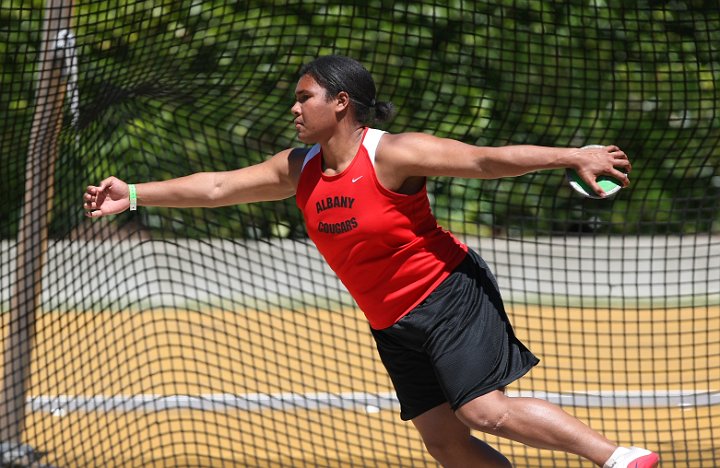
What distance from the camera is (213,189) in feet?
12.4

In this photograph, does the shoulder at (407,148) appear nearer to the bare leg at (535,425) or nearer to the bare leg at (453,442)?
the bare leg at (535,425)

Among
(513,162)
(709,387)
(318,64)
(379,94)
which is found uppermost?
(379,94)

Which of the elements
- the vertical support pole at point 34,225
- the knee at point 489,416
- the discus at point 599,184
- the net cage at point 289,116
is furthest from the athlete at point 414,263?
the net cage at point 289,116

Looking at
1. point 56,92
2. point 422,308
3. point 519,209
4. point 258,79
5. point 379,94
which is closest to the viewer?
point 422,308

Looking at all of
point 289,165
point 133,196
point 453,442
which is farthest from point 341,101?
point 453,442

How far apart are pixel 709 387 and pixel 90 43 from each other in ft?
12.9

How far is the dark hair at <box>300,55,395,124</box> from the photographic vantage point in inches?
137

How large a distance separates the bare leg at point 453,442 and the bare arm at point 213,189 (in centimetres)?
92

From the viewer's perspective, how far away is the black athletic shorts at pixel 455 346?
3.40 m

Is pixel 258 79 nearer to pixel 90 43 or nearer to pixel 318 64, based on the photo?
pixel 90 43

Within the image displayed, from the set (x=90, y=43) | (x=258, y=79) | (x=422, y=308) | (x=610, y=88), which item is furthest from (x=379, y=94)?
(x=422, y=308)

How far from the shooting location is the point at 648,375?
6.66 m

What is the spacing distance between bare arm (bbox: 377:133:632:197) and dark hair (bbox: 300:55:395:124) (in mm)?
199

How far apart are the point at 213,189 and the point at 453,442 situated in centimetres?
120
